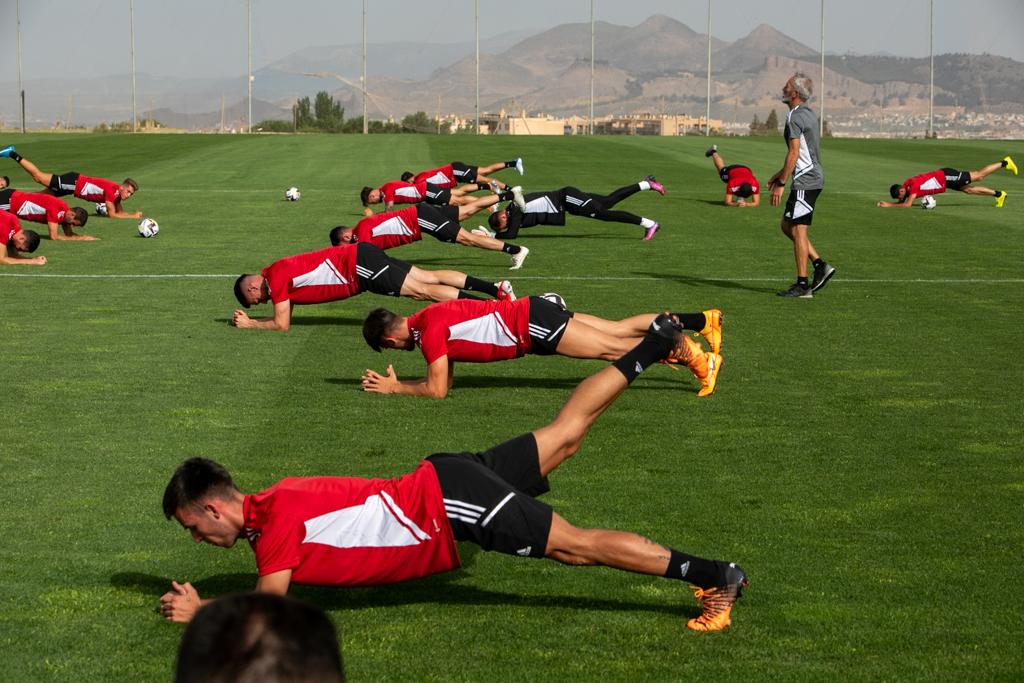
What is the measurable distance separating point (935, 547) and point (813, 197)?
9.53m

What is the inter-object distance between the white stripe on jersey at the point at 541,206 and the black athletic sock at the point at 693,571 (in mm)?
17347

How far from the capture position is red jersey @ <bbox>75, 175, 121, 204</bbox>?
27.1 meters

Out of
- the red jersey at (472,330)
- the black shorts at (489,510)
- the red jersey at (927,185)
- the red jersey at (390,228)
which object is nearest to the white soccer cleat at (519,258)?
the red jersey at (390,228)

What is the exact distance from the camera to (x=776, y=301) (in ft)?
→ 55.6

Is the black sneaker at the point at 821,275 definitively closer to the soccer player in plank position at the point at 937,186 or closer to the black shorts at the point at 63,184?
the soccer player in plank position at the point at 937,186

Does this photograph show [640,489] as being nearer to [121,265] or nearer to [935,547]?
[935,547]

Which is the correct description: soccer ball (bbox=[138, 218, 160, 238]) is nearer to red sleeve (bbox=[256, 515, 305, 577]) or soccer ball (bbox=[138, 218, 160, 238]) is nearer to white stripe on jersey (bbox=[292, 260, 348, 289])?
white stripe on jersey (bbox=[292, 260, 348, 289])

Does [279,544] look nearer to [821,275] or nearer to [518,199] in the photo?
[821,275]

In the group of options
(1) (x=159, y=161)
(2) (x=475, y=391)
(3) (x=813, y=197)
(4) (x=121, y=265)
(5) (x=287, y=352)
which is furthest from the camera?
(1) (x=159, y=161)

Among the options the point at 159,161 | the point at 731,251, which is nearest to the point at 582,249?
the point at 731,251

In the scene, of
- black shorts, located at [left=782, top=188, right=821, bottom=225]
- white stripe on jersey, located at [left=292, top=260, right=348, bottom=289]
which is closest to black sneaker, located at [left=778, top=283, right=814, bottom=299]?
black shorts, located at [left=782, top=188, right=821, bottom=225]

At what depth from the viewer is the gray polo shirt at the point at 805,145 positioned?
16.3 meters

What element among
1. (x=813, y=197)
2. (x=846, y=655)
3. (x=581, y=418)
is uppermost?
(x=813, y=197)

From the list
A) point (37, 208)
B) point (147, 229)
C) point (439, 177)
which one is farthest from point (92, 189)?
point (439, 177)
